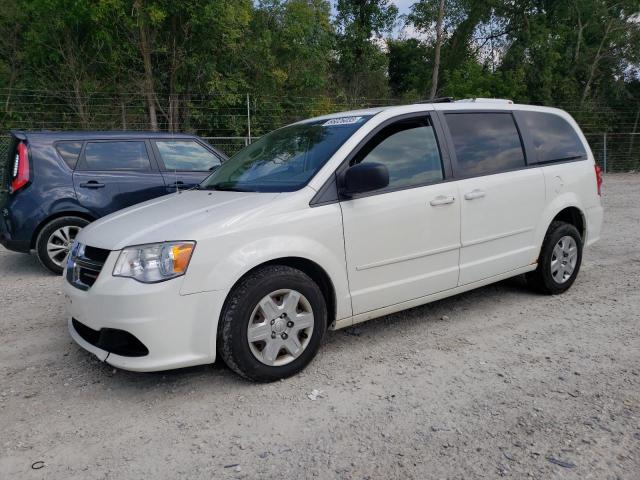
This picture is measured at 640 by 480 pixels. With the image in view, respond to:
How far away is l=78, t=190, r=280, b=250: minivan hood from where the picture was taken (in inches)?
117

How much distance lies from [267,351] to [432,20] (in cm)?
2995

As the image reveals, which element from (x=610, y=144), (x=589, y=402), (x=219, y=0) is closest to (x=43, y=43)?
(x=219, y=0)

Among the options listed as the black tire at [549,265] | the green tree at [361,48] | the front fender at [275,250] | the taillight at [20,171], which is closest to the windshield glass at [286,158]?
the front fender at [275,250]

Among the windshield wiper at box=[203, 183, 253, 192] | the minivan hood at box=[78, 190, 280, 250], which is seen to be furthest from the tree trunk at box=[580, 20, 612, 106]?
the minivan hood at box=[78, 190, 280, 250]

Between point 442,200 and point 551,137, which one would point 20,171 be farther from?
point 551,137

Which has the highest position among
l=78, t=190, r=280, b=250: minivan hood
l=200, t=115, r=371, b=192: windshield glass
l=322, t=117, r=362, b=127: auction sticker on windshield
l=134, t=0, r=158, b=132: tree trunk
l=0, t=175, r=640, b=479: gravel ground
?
l=134, t=0, r=158, b=132: tree trunk

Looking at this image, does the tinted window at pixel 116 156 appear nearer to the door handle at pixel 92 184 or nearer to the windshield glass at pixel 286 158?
the door handle at pixel 92 184

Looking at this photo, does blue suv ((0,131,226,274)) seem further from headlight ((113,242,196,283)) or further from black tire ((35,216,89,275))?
headlight ((113,242,196,283))

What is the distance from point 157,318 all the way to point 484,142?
2980 mm

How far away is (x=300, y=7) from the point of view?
21.1m

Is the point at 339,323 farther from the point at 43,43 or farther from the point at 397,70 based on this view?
the point at 397,70

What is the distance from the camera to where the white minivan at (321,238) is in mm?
2900

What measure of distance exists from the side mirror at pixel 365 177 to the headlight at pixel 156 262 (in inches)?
43.0

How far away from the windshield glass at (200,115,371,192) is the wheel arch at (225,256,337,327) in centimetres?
48
